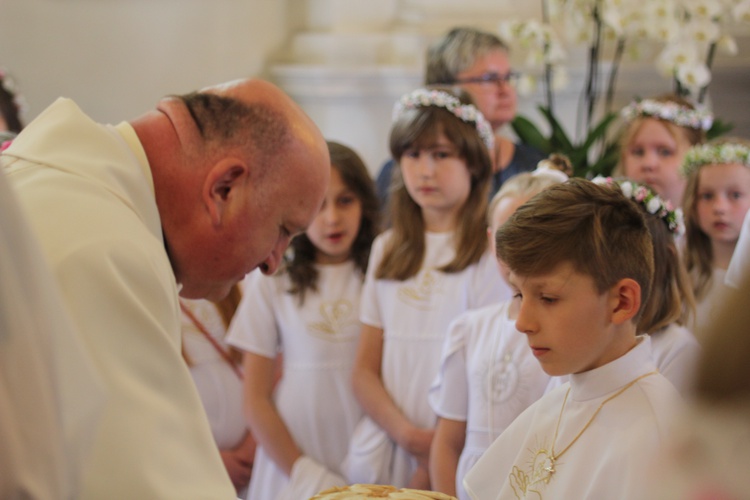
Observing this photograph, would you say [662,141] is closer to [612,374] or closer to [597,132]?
[597,132]

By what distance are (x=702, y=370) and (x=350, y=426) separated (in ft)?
10.3

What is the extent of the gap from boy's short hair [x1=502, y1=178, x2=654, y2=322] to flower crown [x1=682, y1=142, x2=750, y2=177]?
1881 mm

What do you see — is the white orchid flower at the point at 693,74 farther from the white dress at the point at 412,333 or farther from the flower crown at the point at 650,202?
the flower crown at the point at 650,202

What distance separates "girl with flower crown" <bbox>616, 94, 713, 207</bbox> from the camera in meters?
4.82

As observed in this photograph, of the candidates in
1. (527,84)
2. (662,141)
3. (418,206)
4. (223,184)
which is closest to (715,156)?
(662,141)

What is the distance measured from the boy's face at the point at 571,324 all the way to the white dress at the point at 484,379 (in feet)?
2.09

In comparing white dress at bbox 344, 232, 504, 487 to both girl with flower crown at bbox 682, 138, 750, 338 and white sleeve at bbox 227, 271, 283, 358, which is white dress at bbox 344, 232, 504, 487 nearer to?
white sleeve at bbox 227, 271, 283, 358

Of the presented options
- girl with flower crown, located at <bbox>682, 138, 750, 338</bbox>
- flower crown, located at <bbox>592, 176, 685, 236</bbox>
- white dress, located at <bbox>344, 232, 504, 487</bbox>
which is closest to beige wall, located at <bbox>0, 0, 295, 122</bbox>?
white dress, located at <bbox>344, 232, 504, 487</bbox>

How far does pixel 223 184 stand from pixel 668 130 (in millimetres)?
3085

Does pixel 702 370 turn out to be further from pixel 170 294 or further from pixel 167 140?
pixel 167 140

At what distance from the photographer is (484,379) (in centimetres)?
310

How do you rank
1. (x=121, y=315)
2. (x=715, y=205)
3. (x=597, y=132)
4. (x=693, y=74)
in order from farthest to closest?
(x=597, y=132), (x=693, y=74), (x=715, y=205), (x=121, y=315)

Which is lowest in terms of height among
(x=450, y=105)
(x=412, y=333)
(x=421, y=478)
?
(x=421, y=478)

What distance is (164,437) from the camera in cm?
195
